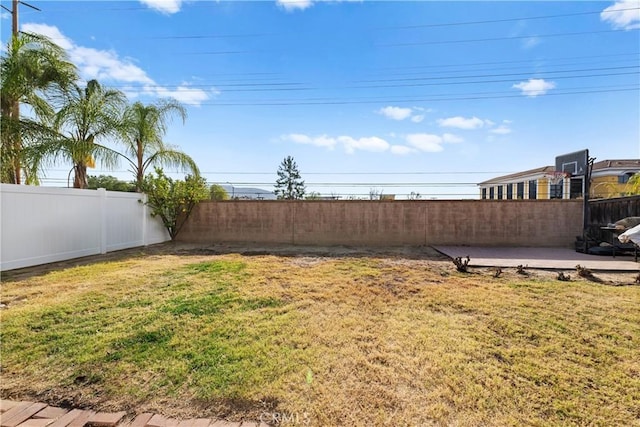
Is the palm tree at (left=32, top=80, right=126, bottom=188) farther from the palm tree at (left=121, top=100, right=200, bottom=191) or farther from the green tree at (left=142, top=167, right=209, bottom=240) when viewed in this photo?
the green tree at (left=142, top=167, right=209, bottom=240)

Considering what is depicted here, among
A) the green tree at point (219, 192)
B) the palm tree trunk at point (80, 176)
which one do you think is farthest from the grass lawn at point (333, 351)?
the green tree at point (219, 192)

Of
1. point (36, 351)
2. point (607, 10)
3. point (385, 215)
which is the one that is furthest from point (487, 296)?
point (607, 10)

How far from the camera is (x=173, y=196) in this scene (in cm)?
1016

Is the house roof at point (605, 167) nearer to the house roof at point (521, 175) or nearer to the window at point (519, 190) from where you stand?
the house roof at point (521, 175)

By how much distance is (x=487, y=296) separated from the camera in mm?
4273

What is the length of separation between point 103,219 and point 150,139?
11.8ft

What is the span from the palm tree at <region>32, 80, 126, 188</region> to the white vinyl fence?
4.17 feet

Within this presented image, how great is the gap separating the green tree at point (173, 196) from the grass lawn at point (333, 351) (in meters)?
5.35

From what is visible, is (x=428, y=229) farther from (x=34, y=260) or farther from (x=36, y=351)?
(x=34, y=260)

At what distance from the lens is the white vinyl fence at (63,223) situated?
19.4ft

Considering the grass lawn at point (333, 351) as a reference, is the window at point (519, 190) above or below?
above

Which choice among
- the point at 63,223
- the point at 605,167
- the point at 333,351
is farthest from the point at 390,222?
the point at 605,167

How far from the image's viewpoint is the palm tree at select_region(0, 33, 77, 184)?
716 cm

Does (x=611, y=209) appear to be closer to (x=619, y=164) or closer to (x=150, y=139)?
(x=150, y=139)
